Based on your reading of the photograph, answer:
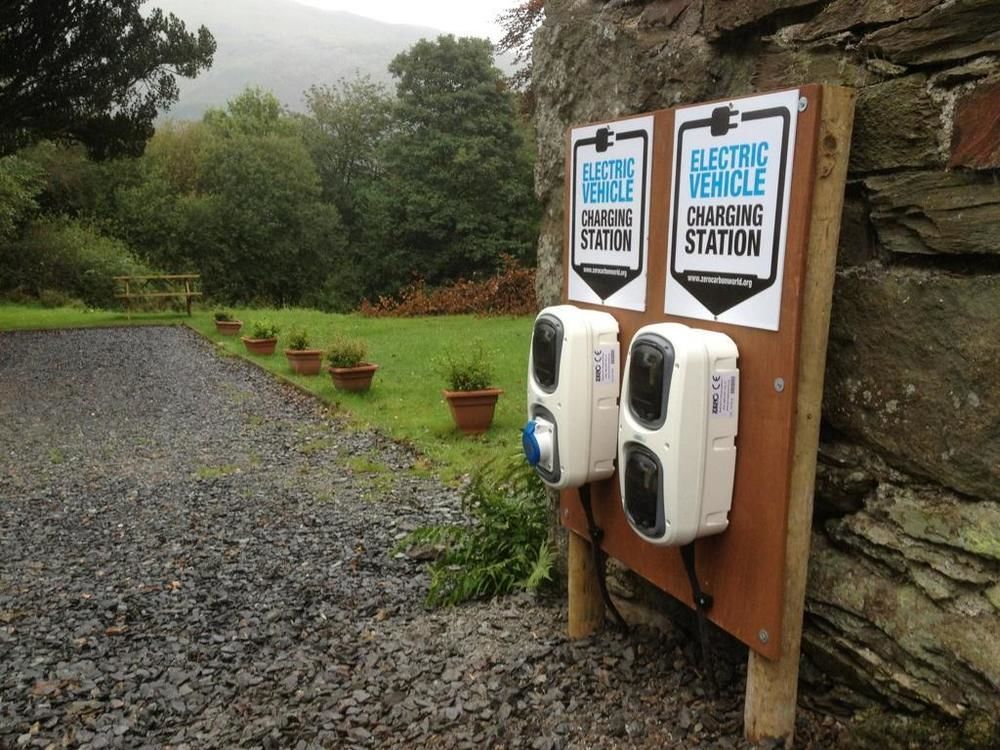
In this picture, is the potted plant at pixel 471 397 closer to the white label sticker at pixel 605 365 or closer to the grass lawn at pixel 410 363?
the grass lawn at pixel 410 363

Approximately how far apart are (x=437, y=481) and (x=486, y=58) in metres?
26.6

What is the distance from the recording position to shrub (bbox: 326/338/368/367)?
999cm

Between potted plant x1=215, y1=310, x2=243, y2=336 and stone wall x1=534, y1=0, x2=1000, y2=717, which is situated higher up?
stone wall x1=534, y1=0, x2=1000, y2=717

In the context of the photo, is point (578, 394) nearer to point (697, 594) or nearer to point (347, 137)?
point (697, 594)

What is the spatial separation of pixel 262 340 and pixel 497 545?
10949 mm

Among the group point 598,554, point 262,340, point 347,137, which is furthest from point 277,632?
point 347,137

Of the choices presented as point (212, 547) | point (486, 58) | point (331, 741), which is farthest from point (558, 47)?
point (486, 58)

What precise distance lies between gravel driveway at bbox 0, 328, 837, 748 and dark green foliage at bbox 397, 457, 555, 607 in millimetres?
140

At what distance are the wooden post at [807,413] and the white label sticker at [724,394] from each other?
0.15 m

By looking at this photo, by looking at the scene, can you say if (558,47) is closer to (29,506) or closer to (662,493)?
(662,493)

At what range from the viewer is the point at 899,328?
1.85m

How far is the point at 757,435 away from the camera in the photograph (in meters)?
1.96

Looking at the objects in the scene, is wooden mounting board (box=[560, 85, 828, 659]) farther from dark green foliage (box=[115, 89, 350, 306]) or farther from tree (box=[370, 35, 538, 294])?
dark green foliage (box=[115, 89, 350, 306])

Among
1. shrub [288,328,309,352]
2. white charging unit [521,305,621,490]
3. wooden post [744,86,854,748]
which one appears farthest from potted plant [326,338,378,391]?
wooden post [744,86,854,748]
